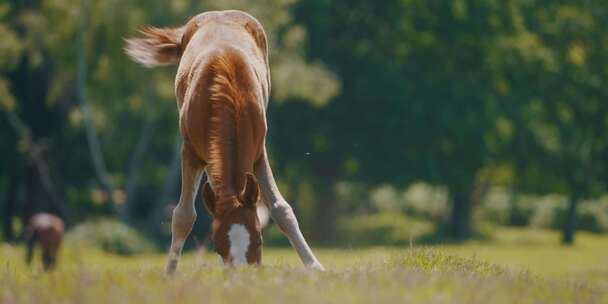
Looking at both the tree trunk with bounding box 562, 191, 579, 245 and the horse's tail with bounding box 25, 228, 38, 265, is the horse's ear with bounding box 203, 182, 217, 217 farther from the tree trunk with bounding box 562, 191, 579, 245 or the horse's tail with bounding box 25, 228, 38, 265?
the tree trunk with bounding box 562, 191, 579, 245

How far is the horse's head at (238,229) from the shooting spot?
8141 millimetres

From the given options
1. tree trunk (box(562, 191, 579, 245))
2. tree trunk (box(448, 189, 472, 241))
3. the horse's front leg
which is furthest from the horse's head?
tree trunk (box(562, 191, 579, 245))

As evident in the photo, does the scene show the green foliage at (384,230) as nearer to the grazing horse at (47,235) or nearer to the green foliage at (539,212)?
the green foliage at (539,212)

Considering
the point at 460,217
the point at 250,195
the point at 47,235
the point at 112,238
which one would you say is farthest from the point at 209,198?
the point at 460,217

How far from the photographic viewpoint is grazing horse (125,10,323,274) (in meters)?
8.30

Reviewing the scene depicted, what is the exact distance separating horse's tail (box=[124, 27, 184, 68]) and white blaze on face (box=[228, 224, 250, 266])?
4305 millimetres

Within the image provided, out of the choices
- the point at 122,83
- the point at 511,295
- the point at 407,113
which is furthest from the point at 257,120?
the point at 407,113

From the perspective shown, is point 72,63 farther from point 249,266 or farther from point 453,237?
point 249,266

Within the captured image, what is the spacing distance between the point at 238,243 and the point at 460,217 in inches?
1654

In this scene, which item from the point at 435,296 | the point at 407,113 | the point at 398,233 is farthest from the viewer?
the point at 398,233

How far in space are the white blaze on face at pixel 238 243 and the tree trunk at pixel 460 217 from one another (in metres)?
40.8

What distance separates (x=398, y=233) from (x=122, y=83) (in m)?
19.4

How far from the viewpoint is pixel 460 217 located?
1941 inches

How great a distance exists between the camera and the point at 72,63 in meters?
36.2
